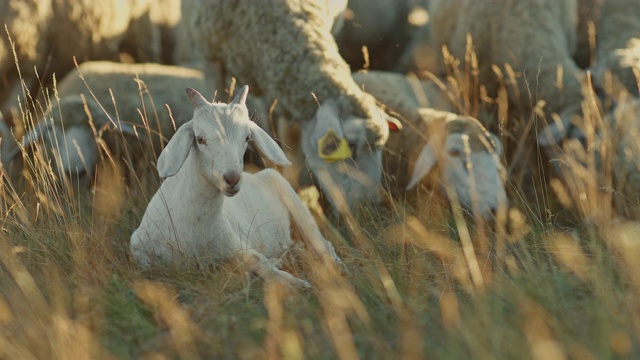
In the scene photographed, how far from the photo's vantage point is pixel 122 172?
6191 millimetres

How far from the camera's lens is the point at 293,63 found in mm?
5801

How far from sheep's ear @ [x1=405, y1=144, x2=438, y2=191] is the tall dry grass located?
737mm

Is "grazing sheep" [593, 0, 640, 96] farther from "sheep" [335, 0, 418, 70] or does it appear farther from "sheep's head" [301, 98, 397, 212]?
"sheep" [335, 0, 418, 70]

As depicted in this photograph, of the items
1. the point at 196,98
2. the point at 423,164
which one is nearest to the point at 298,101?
the point at 423,164

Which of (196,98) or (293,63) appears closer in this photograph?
(196,98)

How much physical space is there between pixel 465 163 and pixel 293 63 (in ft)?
4.07

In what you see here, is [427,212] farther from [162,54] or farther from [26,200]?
[162,54]

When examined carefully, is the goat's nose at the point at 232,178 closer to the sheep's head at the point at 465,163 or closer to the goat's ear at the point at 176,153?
the goat's ear at the point at 176,153

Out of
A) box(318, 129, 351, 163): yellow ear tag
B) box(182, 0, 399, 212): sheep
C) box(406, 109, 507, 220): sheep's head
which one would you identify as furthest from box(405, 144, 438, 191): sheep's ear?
box(318, 129, 351, 163): yellow ear tag

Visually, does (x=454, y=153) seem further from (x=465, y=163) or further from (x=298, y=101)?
(x=298, y=101)

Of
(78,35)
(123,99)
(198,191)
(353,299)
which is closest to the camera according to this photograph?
(353,299)

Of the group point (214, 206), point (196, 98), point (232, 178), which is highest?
point (196, 98)

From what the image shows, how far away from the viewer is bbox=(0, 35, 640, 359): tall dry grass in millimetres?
2951

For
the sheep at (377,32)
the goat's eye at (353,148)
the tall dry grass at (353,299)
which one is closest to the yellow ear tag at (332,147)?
the goat's eye at (353,148)
